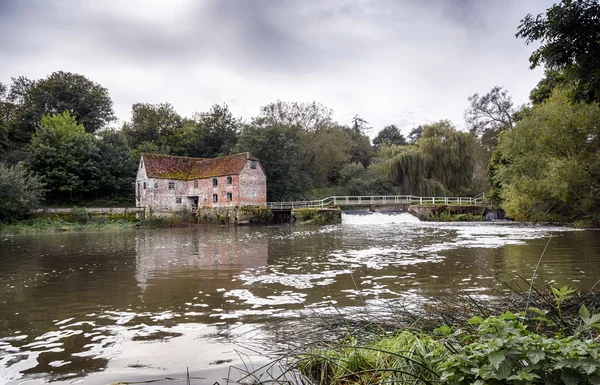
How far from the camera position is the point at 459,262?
1152 centimetres

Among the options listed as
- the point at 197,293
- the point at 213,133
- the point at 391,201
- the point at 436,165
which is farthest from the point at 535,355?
the point at 213,133

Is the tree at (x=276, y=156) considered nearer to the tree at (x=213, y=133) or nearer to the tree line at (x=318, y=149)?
the tree line at (x=318, y=149)

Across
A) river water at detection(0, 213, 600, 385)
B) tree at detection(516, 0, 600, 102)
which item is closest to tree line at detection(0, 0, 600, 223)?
river water at detection(0, 213, 600, 385)

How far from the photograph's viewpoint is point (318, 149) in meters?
52.5

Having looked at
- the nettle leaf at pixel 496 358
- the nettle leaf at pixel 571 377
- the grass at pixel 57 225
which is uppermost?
the nettle leaf at pixel 496 358

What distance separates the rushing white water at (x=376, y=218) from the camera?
35812 millimetres

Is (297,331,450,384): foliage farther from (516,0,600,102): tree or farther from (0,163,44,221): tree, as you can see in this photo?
(0,163,44,221): tree

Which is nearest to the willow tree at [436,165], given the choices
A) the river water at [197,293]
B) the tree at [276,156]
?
the tree at [276,156]

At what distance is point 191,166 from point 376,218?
2363 cm

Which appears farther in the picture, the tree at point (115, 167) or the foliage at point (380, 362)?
the tree at point (115, 167)

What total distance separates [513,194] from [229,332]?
2297cm

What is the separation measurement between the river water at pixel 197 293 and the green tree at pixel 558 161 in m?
4.58

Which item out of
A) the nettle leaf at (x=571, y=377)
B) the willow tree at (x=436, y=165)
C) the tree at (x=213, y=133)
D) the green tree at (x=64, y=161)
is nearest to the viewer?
the nettle leaf at (x=571, y=377)

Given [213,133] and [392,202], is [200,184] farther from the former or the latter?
[392,202]
